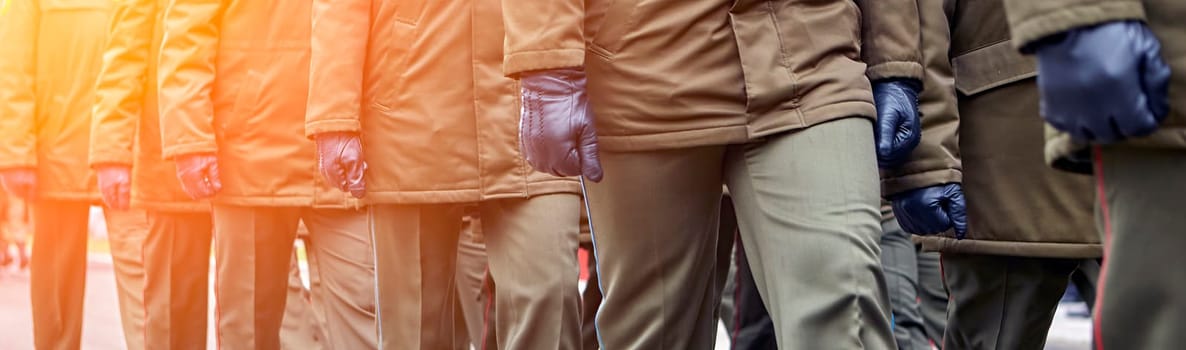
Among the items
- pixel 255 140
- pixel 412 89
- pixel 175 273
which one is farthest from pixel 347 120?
pixel 175 273

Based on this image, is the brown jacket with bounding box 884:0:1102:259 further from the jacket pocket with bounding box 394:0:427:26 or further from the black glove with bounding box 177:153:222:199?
the black glove with bounding box 177:153:222:199

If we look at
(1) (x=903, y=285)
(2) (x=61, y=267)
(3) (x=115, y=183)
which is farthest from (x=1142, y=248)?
(2) (x=61, y=267)

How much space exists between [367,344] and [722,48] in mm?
2222

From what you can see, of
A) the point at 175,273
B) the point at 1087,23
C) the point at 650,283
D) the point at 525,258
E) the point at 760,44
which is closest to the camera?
the point at 1087,23

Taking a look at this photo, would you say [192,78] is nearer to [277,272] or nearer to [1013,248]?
[277,272]

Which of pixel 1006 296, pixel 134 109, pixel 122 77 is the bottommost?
pixel 1006 296

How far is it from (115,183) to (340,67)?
204 centimetres

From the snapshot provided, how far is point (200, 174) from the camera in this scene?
4.77m

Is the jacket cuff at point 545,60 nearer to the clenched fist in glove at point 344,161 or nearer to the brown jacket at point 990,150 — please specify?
the brown jacket at point 990,150

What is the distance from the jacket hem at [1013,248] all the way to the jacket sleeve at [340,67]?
5.41 feet

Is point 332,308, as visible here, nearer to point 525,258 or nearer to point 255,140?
point 255,140

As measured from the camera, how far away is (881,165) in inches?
127

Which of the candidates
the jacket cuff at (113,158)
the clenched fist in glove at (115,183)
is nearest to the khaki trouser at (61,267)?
the clenched fist in glove at (115,183)

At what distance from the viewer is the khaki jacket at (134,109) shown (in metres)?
5.38
